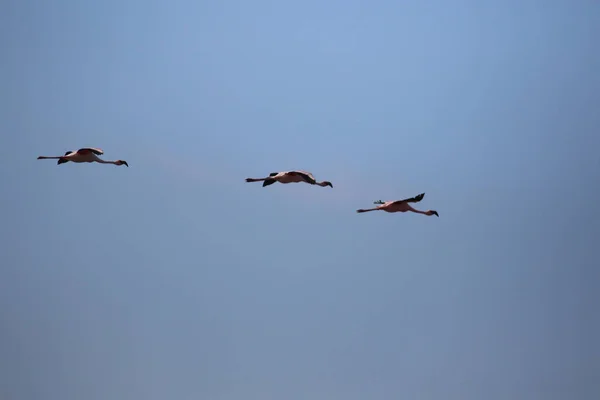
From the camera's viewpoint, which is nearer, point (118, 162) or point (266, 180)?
point (266, 180)

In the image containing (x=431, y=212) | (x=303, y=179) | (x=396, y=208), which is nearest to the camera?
(x=303, y=179)

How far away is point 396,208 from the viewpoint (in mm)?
16422

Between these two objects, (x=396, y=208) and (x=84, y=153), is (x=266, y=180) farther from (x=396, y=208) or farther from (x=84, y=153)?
(x=84, y=153)

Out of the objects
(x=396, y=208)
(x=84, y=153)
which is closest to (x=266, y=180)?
(x=396, y=208)

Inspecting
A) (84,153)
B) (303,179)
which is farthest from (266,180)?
(84,153)

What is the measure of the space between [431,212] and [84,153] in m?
7.02

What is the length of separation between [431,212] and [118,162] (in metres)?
6.53

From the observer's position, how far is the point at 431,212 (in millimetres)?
17859

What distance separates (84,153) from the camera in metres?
16.7

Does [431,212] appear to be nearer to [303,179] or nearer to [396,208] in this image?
[396,208]

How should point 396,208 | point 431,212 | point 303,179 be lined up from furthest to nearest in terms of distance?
1. point 431,212
2. point 396,208
3. point 303,179

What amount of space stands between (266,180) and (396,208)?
2.69m

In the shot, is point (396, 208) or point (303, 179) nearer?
point (303, 179)

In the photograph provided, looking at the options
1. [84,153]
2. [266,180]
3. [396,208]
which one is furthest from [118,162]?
[396,208]
